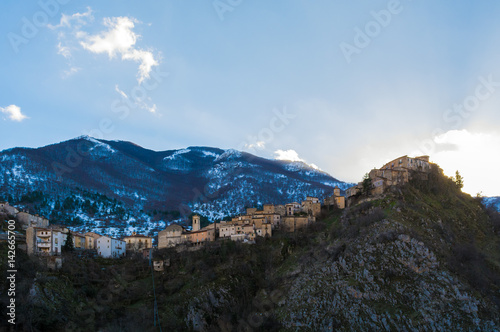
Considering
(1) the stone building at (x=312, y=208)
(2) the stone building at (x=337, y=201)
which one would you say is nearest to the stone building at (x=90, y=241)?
(1) the stone building at (x=312, y=208)

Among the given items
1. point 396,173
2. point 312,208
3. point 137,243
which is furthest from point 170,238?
point 396,173

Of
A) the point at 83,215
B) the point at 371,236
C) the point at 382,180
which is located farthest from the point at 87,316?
the point at 83,215

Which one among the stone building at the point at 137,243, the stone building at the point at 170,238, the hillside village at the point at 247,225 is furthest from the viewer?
the stone building at the point at 137,243

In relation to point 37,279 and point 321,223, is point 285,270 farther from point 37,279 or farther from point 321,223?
point 37,279

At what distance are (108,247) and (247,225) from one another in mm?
24555

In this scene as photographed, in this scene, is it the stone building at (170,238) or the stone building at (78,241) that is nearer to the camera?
the stone building at (78,241)

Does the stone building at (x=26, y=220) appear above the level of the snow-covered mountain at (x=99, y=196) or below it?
below

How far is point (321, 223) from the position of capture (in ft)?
228

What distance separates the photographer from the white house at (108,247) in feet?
231

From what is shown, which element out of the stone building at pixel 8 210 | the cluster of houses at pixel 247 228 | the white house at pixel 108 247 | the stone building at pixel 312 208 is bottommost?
the white house at pixel 108 247

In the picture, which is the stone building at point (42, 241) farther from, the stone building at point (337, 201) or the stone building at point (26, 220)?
the stone building at point (337, 201)

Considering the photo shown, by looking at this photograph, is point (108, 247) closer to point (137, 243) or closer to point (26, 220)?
point (137, 243)

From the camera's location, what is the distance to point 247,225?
69.3 meters

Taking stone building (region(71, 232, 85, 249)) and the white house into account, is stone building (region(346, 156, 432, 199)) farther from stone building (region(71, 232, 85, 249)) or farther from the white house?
stone building (region(71, 232, 85, 249))
